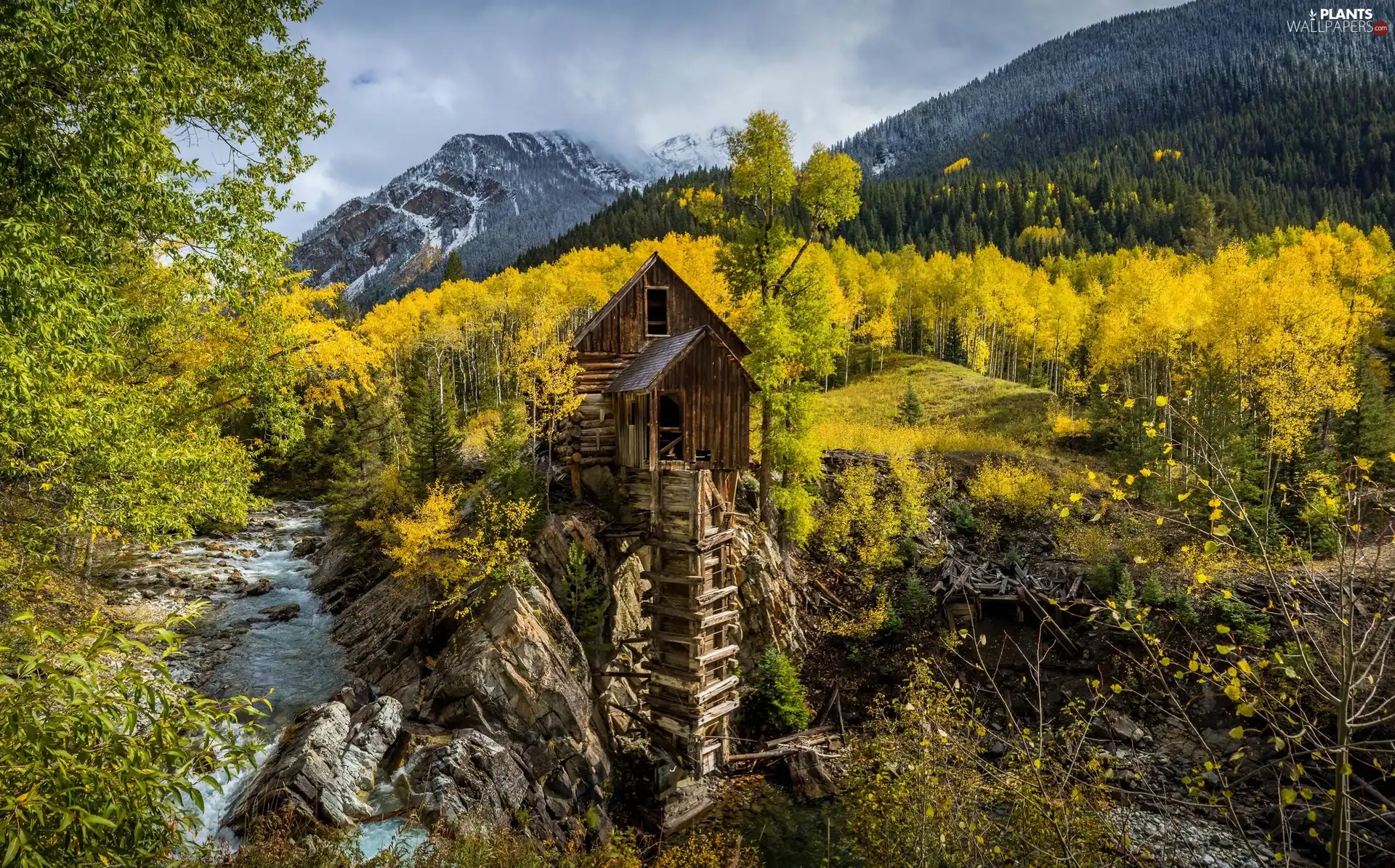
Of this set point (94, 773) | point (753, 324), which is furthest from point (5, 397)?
point (753, 324)

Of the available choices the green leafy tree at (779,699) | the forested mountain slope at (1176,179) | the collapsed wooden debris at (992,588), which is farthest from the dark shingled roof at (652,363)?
Answer: the forested mountain slope at (1176,179)

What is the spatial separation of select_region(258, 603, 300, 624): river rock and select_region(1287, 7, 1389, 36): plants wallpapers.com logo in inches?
10579

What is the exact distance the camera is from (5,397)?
7.61 metres

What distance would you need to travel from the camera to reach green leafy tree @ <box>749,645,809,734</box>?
21.0 metres

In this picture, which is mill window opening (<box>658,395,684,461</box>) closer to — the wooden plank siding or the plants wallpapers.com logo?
the wooden plank siding

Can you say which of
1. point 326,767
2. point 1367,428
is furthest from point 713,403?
point 1367,428

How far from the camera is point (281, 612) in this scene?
82.1 ft

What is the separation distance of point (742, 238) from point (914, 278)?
155 ft

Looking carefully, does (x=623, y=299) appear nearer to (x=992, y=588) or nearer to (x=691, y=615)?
(x=691, y=615)

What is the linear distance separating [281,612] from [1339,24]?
27698cm

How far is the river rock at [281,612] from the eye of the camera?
24688mm

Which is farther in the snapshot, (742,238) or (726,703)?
(742,238)

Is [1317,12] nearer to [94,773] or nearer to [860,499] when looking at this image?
[860,499]

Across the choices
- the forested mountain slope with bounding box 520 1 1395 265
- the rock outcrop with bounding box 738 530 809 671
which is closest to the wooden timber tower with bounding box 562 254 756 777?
the rock outcrop with bounding box 738 530 809 671
